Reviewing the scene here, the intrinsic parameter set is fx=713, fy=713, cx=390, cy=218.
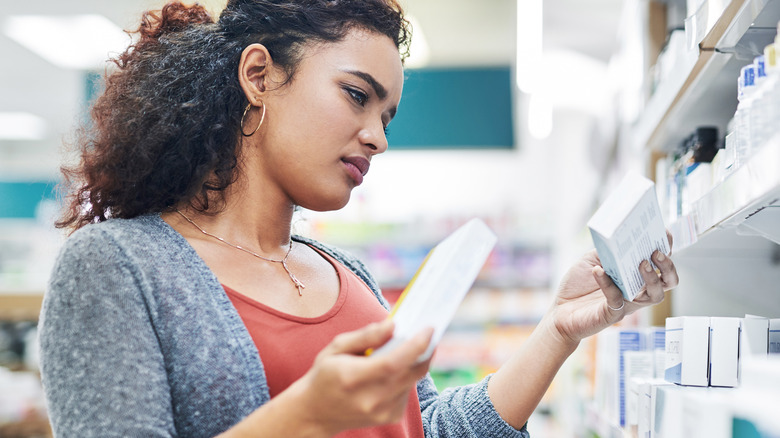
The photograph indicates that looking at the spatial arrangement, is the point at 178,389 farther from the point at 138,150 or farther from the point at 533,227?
the point at 533,227

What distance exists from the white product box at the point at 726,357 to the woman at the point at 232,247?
134 mm

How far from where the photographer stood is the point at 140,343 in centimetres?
110

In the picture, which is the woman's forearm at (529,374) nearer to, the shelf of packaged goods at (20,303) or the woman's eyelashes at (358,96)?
the woman's eyelashes at (358,96)

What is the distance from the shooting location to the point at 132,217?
4.50 feet

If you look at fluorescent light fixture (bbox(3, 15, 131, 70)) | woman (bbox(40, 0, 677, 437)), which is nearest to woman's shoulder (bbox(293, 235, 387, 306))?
woman (bbox(40, 0, 677, 437))

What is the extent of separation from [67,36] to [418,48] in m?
3.12

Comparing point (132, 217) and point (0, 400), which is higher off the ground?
point (132, 217)

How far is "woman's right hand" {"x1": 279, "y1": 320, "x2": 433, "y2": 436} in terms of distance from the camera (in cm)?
86

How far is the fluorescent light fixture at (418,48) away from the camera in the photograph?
21.7ft

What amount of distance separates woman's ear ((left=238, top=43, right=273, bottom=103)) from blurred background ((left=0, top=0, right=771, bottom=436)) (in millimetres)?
2644

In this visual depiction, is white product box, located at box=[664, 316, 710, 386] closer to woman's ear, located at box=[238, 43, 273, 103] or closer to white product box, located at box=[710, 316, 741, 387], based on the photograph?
white product box, located at box=[710, 316, 741, 387]

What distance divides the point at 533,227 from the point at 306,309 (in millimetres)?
5909

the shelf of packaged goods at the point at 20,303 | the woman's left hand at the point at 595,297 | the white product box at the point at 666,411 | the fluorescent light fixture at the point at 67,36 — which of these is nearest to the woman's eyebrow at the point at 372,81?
the woman's left hand at the point at 595,297

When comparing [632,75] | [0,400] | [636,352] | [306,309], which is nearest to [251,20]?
[306,309]
